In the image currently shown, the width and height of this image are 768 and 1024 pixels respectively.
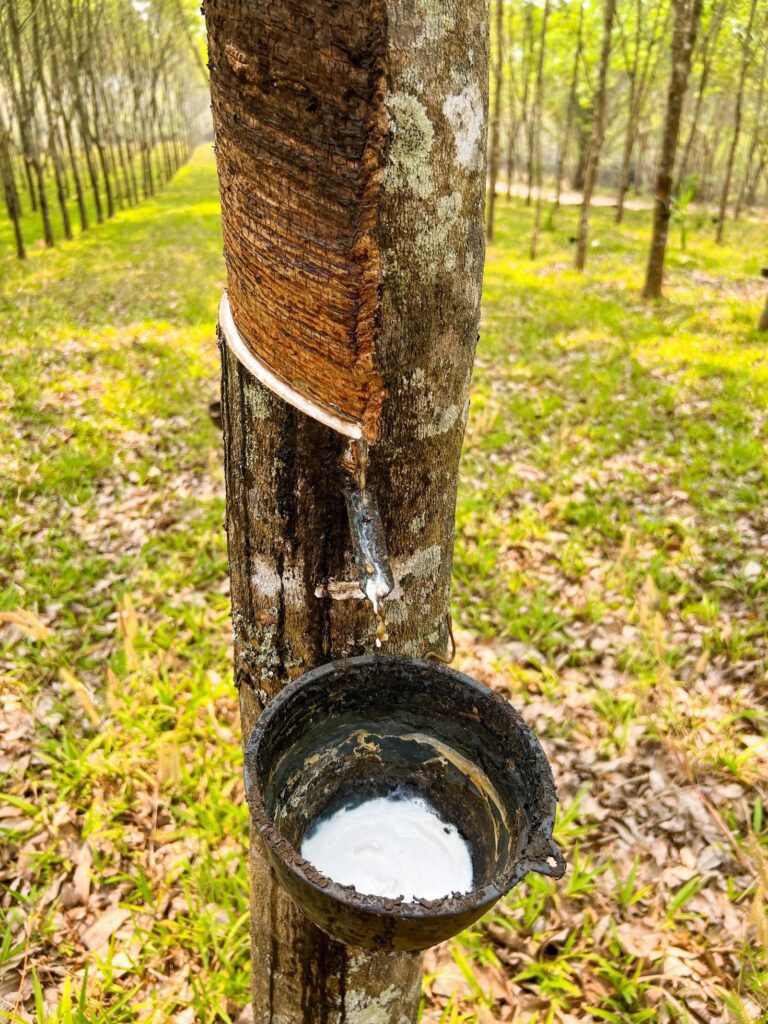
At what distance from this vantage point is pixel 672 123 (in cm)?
859

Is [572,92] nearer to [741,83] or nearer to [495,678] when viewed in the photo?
[741,83]

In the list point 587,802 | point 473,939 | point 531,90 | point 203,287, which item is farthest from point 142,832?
point 531,90

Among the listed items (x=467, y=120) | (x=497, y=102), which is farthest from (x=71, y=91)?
(x=467, y=120)

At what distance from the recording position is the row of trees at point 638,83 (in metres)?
9.40

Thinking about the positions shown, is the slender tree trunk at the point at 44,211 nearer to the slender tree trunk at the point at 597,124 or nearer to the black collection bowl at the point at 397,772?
the slender tree trunk at the point at 597,124

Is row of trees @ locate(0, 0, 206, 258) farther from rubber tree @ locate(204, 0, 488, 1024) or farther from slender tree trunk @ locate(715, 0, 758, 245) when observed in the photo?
rubber tree @ locate(204, 0, 488, 1024)

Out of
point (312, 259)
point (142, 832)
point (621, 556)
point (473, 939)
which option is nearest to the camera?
point (312, 259)

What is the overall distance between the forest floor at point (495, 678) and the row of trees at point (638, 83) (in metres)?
4.33

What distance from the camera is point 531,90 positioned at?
101 feet

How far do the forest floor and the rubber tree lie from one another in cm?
131

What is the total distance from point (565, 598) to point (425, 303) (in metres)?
3.33

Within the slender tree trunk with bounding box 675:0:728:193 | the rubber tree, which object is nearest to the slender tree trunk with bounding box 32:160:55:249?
the slender tree trunk with bounding box 675:0:728:193

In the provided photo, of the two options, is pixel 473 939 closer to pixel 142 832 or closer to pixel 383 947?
pixel 142 832

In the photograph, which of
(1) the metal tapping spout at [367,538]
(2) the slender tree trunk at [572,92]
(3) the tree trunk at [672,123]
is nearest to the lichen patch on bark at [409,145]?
(1) the metal tapping spout at [367,538]
